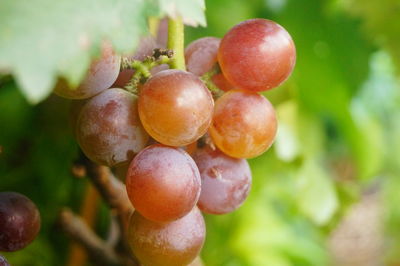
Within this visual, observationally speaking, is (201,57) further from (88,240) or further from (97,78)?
(88,240)

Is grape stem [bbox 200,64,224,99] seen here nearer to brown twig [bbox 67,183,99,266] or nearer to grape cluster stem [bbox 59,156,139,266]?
grape cluster stem [bbox 59,156,139,266]

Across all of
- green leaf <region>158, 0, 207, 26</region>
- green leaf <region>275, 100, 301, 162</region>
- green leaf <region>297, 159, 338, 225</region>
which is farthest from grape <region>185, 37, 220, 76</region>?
green leaf <region>297, 159, 338, 225</region>

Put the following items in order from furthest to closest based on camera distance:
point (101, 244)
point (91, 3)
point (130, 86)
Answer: point (101, 244), point (130, 86), point (91, 3)

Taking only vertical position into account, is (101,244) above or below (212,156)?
below

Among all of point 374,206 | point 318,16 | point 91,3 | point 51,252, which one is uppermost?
point 91,3

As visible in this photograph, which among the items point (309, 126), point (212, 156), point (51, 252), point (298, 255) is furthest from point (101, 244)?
point (298, 255)

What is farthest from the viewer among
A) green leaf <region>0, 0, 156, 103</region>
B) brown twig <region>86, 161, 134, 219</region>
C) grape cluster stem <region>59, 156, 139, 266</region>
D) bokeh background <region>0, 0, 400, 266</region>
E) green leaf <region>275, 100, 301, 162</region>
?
green leaf <region>275, 100, 301, 162</region>

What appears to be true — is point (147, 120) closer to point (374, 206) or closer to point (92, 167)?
point (92, 167)

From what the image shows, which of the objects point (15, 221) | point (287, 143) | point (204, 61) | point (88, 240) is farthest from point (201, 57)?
point (287, 143)
